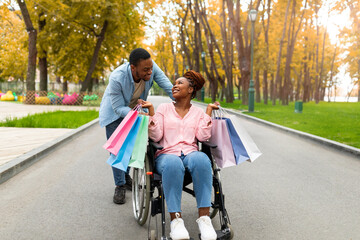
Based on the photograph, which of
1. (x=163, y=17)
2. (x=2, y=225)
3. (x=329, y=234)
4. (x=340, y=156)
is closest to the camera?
(x=329, y=234)

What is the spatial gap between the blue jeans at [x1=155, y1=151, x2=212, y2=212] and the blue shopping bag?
411 mm

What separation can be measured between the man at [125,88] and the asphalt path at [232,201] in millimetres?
653

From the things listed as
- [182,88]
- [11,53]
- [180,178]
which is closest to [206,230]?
[180,178]

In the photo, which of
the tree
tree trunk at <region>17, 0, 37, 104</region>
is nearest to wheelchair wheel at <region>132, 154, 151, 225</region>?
tree trunk at <region>17, 0, 37, 104</region>

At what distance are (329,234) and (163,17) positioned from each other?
29.0 m

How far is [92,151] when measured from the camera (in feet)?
24.2

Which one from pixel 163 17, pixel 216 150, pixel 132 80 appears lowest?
pixel 216 150

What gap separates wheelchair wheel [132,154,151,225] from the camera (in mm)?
3025

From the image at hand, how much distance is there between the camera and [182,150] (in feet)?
10.5

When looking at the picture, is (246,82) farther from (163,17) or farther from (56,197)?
(56,197)

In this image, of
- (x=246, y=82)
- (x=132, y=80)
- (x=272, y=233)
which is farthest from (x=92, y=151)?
(x=246, y=82)

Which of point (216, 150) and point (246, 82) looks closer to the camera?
point (216, 150)

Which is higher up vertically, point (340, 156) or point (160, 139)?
point (160, 139)

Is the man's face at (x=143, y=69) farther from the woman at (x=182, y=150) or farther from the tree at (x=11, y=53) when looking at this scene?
the tree at (x=11, y=53)
